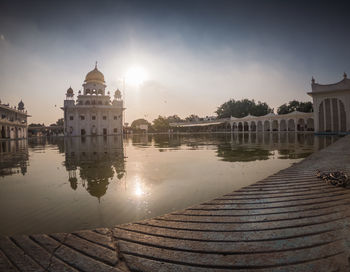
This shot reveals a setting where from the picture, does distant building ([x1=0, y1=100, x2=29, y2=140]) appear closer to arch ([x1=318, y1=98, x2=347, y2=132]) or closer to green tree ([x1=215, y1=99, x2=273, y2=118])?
arch ([x1=318, y1=98, x2=347, y2=132])

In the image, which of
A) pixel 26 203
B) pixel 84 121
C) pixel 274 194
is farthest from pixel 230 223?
pixel 84 121

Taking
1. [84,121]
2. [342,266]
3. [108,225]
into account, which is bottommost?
[108,225]

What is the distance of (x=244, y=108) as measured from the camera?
63500mm

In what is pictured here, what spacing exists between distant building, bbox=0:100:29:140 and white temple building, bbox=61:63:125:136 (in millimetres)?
8592

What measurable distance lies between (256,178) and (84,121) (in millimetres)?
→ 44993

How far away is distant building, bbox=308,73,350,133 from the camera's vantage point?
28266 mm

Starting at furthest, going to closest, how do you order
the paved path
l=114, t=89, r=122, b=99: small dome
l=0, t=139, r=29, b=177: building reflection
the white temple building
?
l=114, t=89, r=122, b=99: small dome < the white temple building < l=0, t=139, r=29, b=177: building reflection < the paved path

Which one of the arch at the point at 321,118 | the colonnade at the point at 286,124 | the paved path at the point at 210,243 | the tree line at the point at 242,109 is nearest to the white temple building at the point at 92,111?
the tree line at the point at 242,109

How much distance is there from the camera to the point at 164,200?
361 centimetres

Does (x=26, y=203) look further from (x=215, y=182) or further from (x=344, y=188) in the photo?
(x=344, y=188)

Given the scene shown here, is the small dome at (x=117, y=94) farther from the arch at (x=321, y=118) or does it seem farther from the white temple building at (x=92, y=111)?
the arch at (x=321, y=118)

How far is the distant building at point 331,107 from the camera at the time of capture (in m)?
28.3

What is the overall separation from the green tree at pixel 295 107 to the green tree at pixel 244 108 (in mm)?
5864

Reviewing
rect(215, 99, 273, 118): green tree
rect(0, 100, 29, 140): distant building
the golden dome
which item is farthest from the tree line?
rect(0, 100, 29, 140): distant building
